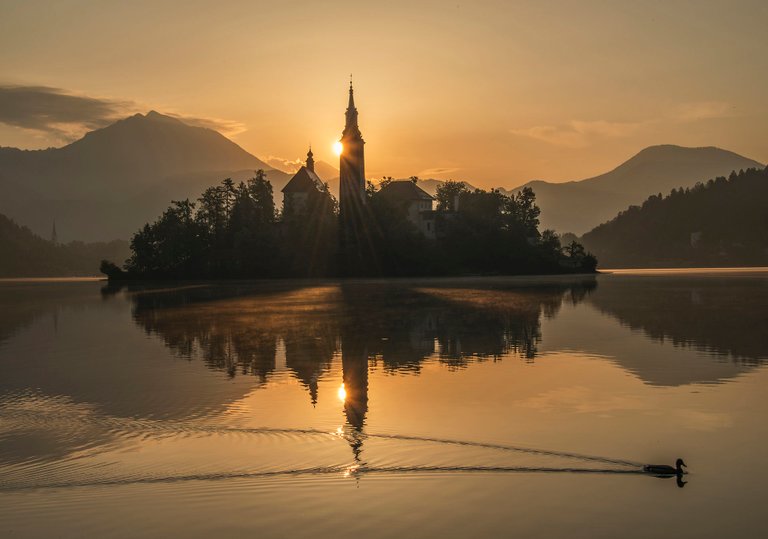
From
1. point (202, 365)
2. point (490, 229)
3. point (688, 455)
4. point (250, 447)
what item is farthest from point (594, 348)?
point (490, 229)

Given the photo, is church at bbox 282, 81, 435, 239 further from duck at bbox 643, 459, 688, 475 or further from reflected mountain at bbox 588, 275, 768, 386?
duck at bbox 643, 459, 688, 475

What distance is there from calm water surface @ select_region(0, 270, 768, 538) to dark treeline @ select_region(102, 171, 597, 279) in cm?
12089

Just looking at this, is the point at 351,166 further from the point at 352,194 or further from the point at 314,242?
the point at 314,242

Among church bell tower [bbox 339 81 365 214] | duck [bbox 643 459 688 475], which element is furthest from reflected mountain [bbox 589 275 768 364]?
church bell tower [bbox 339 81 365 214]

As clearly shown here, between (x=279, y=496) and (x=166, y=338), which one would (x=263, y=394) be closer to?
(x=279, y=496)

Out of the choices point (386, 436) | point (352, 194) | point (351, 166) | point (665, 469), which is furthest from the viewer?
point (351, 166)

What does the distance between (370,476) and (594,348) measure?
26123 mm

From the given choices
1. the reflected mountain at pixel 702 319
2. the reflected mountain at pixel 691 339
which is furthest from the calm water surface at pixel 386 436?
the reflected mountain at pixel 702 319

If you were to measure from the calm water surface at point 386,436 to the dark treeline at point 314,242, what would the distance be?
397 ft

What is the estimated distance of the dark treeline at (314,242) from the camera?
552 ft

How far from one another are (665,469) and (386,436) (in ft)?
22.9

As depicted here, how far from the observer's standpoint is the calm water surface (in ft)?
51.8

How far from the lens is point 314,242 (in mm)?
172000

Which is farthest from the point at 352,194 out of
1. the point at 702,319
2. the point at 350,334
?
the point at 350,334
